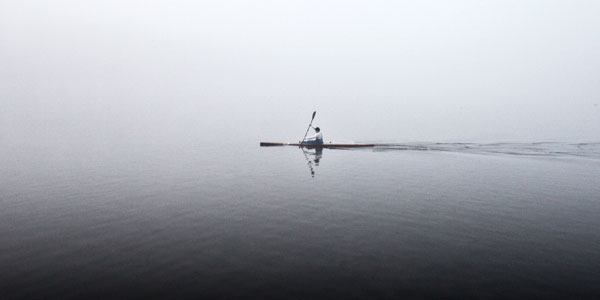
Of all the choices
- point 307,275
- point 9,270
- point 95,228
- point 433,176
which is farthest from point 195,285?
point 433,176

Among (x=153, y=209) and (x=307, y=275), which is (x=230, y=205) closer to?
(x=153, y=209)

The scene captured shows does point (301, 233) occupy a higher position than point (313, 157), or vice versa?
point (313, 157)

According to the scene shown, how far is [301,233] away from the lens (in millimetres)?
16094

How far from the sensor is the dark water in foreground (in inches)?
445

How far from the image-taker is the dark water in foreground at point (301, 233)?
11312 mm

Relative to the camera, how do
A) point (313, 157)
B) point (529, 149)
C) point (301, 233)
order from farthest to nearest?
point (529, 149) → point (313, 157) → point (301, 233)

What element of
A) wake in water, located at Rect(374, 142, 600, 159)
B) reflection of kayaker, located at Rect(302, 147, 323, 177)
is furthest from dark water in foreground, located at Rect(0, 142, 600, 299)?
wake in water, located at Rect(374, 142, 600, 159)

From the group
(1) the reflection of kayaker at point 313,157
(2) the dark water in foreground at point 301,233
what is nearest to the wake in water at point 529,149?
(1) the reflection of kayaker at point 313,157

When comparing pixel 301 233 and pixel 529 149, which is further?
pixel 529 149

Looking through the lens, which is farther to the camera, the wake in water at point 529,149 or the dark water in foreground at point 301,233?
the wake in water at point 529,149

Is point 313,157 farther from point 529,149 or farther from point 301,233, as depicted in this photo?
point 529,149

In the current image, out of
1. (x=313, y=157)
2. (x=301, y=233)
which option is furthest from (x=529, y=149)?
(x=301, y=233)

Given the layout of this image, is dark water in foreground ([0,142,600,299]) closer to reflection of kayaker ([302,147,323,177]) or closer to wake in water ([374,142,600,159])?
reflection of kayaker ([302,147,323,177])

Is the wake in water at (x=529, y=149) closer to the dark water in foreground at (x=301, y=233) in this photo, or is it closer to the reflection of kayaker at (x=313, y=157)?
the reflection of kayaker at (x=313, y=157)
